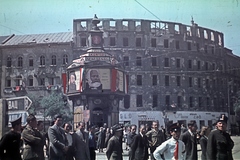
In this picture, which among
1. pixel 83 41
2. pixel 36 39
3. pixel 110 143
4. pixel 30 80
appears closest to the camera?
pixel 110 143

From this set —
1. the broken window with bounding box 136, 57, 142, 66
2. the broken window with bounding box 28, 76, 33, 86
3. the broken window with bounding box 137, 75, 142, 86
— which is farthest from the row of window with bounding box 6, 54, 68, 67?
the broken window with bounding box 137, 75, 142, 86

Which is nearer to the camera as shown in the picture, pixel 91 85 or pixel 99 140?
pixel 99 140

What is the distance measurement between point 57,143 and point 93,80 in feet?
58.4

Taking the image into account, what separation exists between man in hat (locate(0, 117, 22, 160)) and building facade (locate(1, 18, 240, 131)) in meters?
19.6

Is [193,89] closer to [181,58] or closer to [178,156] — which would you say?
[181,58]

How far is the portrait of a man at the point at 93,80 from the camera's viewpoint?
1028 inches

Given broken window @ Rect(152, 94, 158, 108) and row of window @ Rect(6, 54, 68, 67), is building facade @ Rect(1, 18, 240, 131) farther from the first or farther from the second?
row of window @ Rect(6, 54, 68, 67)

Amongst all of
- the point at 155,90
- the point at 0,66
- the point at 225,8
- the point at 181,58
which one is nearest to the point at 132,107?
the point at 155,90

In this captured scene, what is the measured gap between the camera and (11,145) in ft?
23.3

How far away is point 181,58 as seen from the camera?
113 ft

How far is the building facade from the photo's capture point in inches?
1121

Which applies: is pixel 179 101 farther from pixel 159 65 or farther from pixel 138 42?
pixel 138 42

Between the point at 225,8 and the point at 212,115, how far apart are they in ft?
55.9

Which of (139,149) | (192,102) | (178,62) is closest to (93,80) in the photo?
(192,102)
